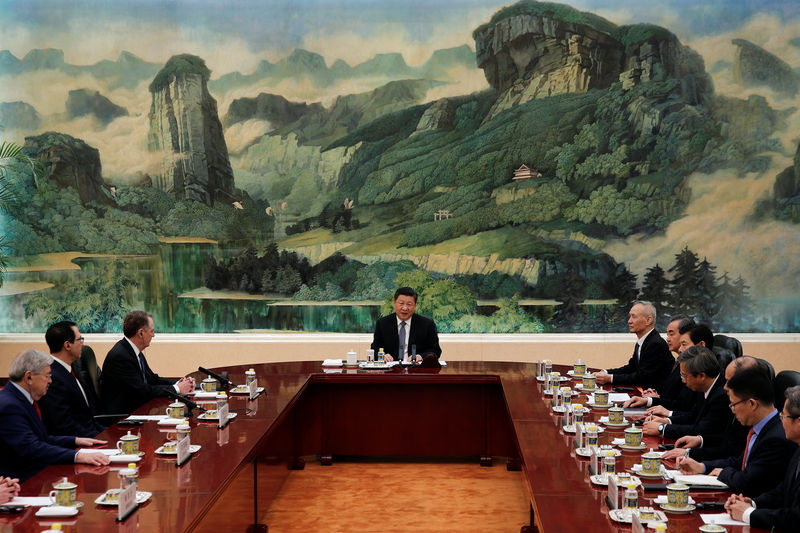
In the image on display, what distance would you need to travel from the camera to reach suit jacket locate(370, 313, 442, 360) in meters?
7.04

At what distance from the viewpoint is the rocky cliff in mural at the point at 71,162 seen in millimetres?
9695

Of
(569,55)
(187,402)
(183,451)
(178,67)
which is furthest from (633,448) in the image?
(178,67)

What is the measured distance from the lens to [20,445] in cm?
384

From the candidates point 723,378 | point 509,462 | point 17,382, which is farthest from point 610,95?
point 17,382

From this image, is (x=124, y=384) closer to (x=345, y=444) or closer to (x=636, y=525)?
(x=345, y=444)

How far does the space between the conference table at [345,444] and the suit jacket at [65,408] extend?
324 millimetres

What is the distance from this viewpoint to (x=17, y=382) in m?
4.01

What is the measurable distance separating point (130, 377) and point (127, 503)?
Answer: 2507mm

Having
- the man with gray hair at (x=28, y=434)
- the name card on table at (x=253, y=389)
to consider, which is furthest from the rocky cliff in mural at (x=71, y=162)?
the man with gray hair at (x=28, y=434)

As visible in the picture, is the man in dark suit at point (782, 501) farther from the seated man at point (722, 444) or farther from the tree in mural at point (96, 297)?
the tree in mural at point (96, 297)

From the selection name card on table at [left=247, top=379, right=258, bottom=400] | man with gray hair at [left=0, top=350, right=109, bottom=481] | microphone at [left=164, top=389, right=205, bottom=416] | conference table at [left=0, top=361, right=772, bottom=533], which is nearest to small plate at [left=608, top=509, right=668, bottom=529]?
conference table at [left=0, top=361, right=772, bottom=533]

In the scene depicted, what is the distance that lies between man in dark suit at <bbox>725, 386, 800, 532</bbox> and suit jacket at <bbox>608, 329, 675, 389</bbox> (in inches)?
114

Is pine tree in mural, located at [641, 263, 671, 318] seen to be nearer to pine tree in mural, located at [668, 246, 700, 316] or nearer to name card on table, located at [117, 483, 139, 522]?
pine tree in mural, located at [668, 246, 700, 316]

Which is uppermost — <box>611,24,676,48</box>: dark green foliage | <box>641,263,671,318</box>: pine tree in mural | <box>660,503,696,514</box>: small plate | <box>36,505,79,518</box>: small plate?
<box>611,24,676,48</box>: dark green foliage
